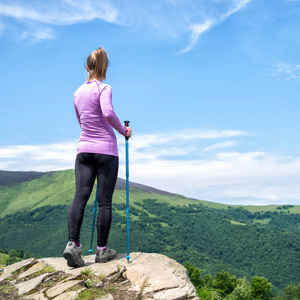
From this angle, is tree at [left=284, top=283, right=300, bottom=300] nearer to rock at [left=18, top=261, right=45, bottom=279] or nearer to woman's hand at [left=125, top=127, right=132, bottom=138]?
rock at [left=18, top=261, right=45, bottom=279]

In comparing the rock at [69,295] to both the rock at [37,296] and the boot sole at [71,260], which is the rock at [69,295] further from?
the boot sole at [71,260]

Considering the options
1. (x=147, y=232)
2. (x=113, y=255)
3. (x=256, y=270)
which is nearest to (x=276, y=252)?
(x=256, y=270)

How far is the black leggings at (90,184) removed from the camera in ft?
20.9

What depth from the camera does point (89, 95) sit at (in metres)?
6.46

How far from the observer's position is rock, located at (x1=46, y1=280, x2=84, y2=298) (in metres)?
5.62

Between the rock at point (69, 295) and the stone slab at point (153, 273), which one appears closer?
the rock at point (69, 295)

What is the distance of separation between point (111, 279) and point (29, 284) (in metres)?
1.56

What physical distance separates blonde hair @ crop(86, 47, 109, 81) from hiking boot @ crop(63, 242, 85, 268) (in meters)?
3.22

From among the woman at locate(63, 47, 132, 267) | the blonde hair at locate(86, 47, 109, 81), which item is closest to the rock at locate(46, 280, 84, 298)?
the woman at locate(63, 47, 132, 267)

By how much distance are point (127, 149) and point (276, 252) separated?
8210 inches

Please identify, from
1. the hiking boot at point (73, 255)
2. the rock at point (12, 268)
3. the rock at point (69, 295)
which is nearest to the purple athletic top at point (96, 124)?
the hiking boot at point (73, 255)

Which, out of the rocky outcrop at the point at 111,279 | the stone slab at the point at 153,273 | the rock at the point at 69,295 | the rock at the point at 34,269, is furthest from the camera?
the rock at the point at 34,269

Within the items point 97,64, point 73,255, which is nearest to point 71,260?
point 73,255

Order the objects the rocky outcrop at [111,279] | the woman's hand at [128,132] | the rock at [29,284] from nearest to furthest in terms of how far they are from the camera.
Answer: the rocky outcrop at [111,279] → the rock at [29,284] → the woman's hand at [128,132]
